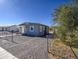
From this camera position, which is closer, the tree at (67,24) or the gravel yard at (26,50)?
the tree at (67,24)

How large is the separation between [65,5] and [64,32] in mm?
1368

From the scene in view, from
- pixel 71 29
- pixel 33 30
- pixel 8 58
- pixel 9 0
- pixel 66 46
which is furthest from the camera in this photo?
pixel 33 30

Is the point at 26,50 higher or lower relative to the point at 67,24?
lower

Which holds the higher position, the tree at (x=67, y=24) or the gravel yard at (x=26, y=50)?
the tree at (x=67, y=24)

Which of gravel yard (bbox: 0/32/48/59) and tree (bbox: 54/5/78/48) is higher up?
tree (bbox: 54/5/78/48)

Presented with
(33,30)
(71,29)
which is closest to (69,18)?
(71,29)

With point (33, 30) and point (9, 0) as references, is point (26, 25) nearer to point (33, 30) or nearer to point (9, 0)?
point (33, 30)

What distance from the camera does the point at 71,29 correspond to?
512cm

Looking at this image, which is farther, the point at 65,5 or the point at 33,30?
the point at 33,30

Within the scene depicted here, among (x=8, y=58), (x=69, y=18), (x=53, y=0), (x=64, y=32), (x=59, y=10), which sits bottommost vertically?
(x=8, y=58)

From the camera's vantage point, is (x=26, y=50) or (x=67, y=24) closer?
(x=67, y=24)

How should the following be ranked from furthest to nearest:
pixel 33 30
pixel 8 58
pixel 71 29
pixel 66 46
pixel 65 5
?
1. pixel 33 30
2. pixel 66 46
3. pixel 65 5
4. pixel 71 29
5. pixel 8 58

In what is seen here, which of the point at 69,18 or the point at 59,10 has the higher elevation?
the point at 59,10

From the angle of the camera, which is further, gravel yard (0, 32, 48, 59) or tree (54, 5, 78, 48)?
gravel yard (0, 32, 48, 59)
